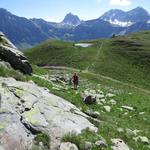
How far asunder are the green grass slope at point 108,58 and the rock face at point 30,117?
238 feet

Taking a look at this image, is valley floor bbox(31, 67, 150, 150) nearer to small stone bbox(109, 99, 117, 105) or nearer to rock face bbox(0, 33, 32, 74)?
small stone bbox(109, 99, 117, 105)

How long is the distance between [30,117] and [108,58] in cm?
10795

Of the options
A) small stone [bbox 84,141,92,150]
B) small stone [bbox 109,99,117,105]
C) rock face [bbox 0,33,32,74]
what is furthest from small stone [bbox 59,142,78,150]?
small stone [bbox 109,99,117,105]

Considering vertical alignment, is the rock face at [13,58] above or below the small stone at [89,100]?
above

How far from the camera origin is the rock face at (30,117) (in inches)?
579

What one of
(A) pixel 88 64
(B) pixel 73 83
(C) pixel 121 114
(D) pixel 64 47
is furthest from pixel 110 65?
(C) pixel 121 114

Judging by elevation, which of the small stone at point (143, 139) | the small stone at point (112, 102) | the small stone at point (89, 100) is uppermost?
the small stone at point (143, 139)

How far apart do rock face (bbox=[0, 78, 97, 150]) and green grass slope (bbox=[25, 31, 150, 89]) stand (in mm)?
72571

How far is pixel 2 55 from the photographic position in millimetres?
26844

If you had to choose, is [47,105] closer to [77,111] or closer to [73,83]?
[77,111]

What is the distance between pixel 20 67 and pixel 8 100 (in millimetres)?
11068

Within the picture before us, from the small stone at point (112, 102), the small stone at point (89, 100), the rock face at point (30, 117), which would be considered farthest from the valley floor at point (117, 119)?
the rock face at point (30, 117)

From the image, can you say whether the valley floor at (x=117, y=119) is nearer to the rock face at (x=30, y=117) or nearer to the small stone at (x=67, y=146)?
the small stone at (x=67, y=146)

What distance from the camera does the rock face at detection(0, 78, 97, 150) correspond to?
48.2ft
